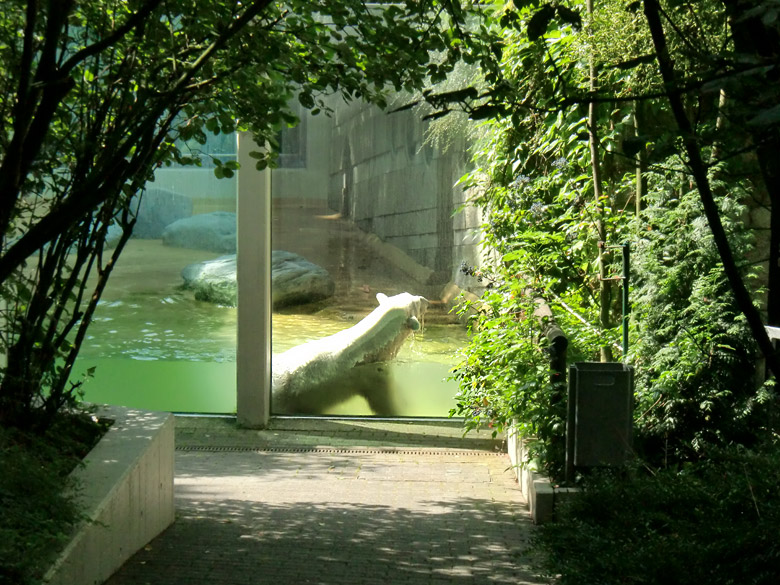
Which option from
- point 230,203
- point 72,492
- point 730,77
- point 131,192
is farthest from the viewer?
point 230,203

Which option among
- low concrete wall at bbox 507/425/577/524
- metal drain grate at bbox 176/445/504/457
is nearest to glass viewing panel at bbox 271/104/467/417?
metal drain grate at bbox 176/445/504/457

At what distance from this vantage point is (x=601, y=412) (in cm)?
566

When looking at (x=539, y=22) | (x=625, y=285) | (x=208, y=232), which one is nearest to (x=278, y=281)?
(x=208, y=232)

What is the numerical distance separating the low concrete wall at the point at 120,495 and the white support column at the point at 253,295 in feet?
11.9

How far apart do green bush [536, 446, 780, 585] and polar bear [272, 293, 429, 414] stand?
6.44 metres

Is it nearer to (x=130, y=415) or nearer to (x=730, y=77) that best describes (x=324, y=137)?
(x=130, y=415)

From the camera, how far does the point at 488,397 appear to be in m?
7.96

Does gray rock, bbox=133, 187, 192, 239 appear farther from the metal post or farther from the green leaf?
the green leaf

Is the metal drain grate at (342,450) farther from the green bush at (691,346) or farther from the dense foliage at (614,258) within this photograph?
the green bush at (691,346)

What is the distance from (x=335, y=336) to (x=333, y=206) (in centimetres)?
149

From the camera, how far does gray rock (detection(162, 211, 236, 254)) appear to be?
10.8 m

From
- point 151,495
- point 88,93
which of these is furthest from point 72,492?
point 88,93

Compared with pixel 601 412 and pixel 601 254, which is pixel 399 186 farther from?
pixel 601 412

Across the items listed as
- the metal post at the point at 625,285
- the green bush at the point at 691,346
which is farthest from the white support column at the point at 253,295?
the green bush at the point at 691,346
